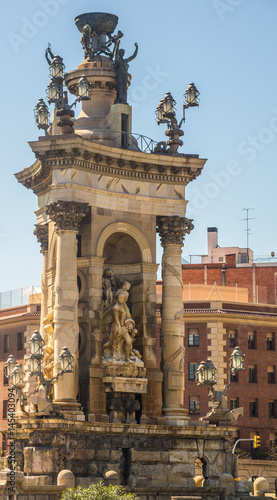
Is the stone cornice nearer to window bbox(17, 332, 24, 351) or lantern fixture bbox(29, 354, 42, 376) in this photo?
lantern fixture bbox(29, 354, 42, 376)

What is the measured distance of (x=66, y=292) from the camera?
48.8 metres

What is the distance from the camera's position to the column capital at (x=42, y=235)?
54.2 m

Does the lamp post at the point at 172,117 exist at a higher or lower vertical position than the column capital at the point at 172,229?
higher

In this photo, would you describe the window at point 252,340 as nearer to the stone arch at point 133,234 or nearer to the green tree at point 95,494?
the stone arch at point 133,234

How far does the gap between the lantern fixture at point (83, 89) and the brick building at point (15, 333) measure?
4808 cm

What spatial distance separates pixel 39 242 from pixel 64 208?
5496 mm

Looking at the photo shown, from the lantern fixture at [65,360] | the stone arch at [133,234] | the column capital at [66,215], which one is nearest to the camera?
the lantern fixture at [65,360]

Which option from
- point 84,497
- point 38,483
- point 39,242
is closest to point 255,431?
point 39,242

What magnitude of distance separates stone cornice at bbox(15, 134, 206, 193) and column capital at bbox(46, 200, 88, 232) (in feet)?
5.21

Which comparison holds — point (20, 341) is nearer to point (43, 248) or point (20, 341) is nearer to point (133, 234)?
point (43, 248)

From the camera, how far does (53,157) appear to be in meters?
50.0

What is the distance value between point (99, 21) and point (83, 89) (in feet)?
15.5

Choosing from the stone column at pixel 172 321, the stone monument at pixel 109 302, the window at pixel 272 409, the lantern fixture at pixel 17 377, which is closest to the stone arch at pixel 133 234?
the stone monument at pixel 109 302

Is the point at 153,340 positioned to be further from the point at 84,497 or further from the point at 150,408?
the point at 84,497
